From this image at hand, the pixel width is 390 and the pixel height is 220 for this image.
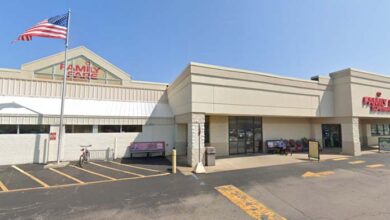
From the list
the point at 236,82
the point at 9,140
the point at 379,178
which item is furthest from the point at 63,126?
the point at 379,178

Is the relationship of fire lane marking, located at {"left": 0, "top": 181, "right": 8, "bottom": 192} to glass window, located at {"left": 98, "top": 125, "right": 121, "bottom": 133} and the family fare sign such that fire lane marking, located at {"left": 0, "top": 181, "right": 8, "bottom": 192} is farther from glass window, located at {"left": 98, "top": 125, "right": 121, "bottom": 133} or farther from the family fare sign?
the family fare sign

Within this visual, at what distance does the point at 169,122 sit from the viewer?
16031 millimetres

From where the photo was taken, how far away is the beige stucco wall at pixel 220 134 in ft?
49.1

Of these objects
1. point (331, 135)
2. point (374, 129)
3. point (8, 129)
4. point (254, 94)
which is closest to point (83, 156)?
point (8, 129)

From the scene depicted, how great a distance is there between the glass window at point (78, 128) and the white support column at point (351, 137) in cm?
1923

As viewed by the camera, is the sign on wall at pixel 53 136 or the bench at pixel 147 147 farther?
the bench at pixel 147 147

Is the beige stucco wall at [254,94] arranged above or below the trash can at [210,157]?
above

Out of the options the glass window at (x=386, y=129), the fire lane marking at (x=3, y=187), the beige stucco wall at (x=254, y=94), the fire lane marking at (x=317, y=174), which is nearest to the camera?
the fire lane marking at (x=3, y=187)

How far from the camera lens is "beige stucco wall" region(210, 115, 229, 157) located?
15.0 meters

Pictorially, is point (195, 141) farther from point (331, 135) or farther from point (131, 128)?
point (331, 135)

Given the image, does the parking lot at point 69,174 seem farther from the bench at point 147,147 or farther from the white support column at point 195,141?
the bench at point 147,147

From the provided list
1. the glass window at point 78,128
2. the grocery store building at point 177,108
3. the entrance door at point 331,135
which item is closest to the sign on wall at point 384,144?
the grocery store building at point 177,108

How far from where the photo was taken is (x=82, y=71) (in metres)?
17.4

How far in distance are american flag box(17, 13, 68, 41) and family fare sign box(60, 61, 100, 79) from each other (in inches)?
203
